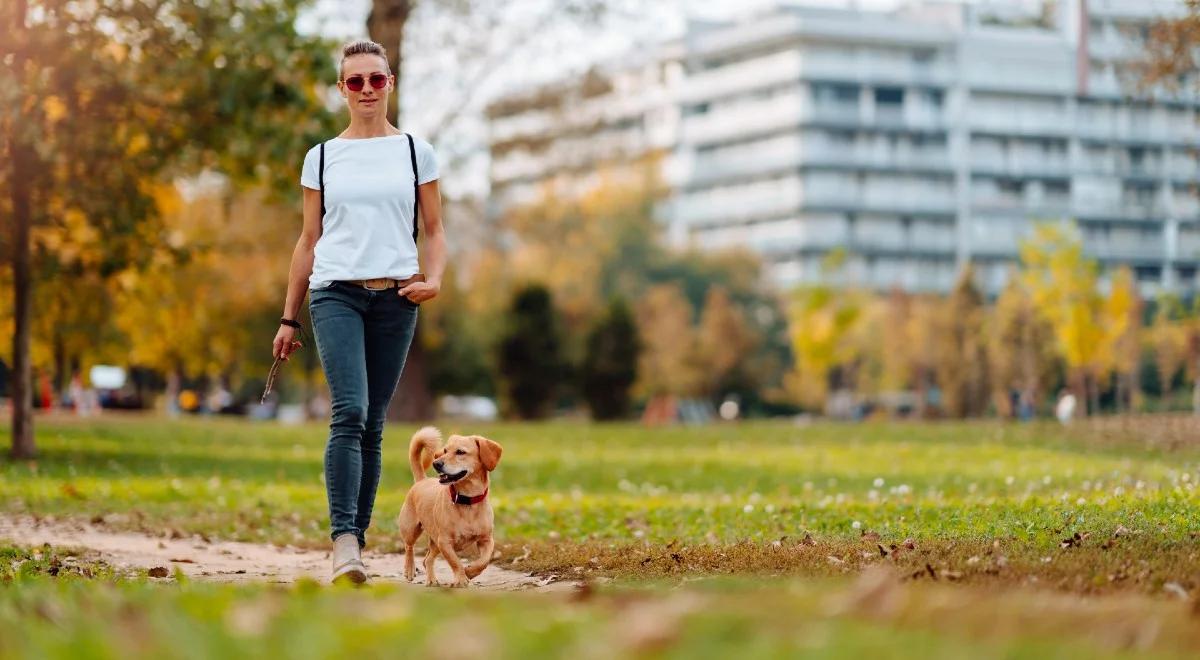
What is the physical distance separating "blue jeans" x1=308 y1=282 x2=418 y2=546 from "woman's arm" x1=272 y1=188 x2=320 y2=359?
0.38ft

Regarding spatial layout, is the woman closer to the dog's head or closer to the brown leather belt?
the brown leather belt

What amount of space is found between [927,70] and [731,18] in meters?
17.9

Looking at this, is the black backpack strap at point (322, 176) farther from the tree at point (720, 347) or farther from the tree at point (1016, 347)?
the tree at point (720, 347)

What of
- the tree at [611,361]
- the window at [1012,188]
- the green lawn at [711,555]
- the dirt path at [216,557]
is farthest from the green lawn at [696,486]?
the window at [1012,188]

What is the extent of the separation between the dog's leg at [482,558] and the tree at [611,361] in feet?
144

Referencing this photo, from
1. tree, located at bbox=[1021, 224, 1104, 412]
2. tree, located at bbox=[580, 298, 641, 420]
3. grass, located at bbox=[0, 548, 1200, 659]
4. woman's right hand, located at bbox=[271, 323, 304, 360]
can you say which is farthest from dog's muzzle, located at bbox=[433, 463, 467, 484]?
tree, located at bbox=[1021, 224, 1104, 412]

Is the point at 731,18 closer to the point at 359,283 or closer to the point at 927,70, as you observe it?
the point at 927,70

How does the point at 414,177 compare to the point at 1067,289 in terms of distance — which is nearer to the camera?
the point at 414,177

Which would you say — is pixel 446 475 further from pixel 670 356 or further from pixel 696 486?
pixel 670 356

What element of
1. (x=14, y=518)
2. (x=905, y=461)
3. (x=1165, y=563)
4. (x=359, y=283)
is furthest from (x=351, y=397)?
(x=905, y=461)

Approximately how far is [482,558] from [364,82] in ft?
8.10

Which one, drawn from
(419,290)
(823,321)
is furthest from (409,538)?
(823,321)

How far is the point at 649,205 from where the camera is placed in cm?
9925

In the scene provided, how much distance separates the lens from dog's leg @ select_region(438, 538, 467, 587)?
872cm
